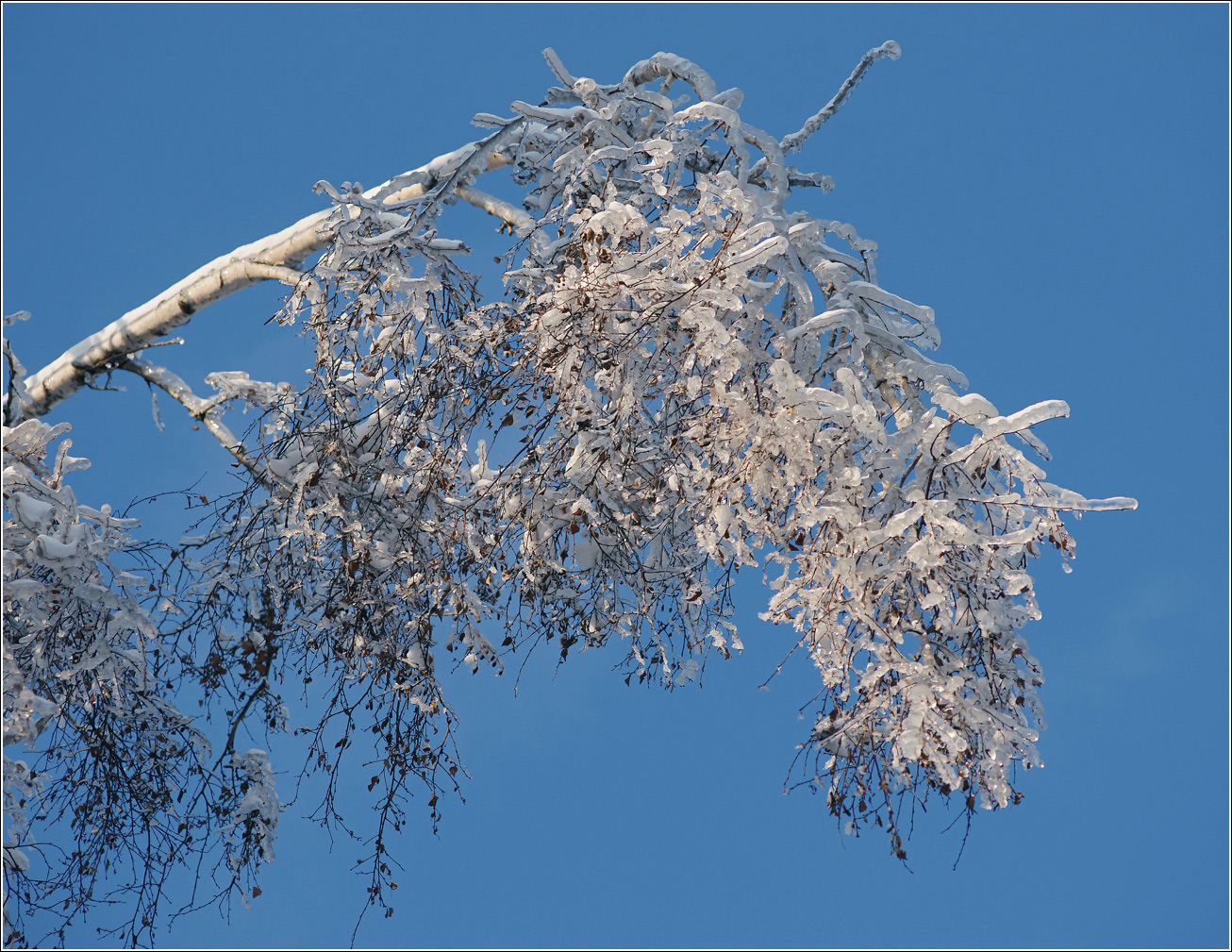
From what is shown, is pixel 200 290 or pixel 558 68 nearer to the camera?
pixel 558 68

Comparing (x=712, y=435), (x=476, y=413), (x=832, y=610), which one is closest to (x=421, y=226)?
(x=476, y=413)

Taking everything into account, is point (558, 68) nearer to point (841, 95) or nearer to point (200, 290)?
point (841, 95)

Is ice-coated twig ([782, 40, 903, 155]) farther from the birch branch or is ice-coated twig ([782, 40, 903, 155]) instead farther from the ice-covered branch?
the ice-covered branch

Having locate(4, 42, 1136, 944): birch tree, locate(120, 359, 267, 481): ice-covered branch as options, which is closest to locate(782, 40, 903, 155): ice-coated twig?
locate(4, 42, 1136, 944): birch tree

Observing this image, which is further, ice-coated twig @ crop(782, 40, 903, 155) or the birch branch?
the birch branch

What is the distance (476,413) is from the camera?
4219mm

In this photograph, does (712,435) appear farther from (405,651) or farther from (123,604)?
(123,604)

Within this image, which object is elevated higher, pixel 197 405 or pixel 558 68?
pixel 558 68

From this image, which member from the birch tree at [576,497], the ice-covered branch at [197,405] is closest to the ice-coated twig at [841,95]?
the birch tree at [576,497]

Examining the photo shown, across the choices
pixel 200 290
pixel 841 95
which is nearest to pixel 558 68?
pixel 841 95

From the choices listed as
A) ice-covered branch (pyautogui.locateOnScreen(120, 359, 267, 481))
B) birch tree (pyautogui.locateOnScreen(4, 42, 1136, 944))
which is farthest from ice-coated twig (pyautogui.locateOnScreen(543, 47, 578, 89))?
ice-covered branch (pyautogui.locateOnScreen(120, 359, 267, 481))

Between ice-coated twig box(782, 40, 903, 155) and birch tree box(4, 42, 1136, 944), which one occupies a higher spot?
ice-coated twig box(782, 40, 903, 155)

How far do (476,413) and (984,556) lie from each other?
6.87 feet

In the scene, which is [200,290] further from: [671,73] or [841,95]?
[841,95]
